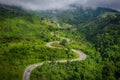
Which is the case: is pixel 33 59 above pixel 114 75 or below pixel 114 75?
above

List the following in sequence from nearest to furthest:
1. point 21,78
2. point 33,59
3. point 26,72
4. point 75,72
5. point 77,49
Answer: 1. point 21,78
2. point 26,72
3. point 75,72
4. point 33,59
5. point 77,49

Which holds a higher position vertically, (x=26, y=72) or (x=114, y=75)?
(x=26, y=72)

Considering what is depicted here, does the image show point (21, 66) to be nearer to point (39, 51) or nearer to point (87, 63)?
point (39, 51)

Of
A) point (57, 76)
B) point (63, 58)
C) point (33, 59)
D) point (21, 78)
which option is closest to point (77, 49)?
point (63, 58)

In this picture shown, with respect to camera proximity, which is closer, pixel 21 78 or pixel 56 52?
pixel 21 78

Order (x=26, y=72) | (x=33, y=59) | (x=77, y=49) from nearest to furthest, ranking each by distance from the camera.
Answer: (x=26, y=72) → (x=33, y=59) → (x=77, y=49)

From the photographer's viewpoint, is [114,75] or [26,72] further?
Result: [114,75]

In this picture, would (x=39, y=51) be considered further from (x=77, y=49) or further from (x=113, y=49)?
(x=113, y=49)

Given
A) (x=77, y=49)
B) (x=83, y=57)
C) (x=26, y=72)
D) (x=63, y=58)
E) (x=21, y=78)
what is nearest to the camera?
(x=21, y=78)

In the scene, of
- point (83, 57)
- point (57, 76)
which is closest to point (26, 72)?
point (57, 76)
